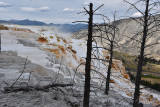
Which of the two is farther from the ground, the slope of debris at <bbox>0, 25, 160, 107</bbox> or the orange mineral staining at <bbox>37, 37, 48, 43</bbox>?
the orange mineral staining at <bbox>37, 37, 48, 43</bbox>

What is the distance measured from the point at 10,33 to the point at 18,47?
4.24 m

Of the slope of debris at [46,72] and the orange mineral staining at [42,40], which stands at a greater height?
the orange mineral staining at [42,40]

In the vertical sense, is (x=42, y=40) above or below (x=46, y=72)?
above

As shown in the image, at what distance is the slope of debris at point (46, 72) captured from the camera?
7992 millimetres

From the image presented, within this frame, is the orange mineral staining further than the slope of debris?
Yes

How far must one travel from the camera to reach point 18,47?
1642cm

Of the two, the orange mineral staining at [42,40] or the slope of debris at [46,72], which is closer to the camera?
the slope of debris at [46,72]

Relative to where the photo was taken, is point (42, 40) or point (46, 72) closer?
point (46, 72)

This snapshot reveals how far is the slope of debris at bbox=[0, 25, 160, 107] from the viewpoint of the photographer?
7992 millimetres

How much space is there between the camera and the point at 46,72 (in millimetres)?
12594

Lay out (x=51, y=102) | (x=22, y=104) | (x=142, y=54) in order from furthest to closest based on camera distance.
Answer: (x=142, y=54) < (x=51, y=102) < (x=22, y=104)

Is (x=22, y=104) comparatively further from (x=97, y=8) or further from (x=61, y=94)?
(x=97, y=8)

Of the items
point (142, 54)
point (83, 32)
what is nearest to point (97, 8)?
point (83, 32)

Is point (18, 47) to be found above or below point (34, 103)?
above
